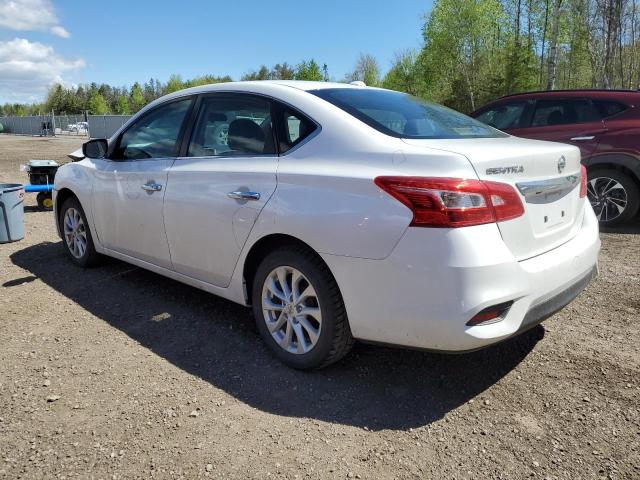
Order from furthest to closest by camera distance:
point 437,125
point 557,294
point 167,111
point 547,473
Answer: point 167,111 < point 437,125 < point 557,294 < point 547,473

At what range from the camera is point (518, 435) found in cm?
239

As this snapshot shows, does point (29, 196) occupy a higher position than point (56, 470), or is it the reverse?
point (29, 196)

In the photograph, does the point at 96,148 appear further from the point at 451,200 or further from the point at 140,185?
the point at 451,200

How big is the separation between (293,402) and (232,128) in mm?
1816

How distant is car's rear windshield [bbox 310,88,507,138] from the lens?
9.32ft

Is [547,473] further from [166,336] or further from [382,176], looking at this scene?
[166,336]

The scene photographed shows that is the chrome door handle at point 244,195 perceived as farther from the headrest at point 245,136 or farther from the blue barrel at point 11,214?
the blue barrel at point 11,214

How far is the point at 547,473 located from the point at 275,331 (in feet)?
5.32

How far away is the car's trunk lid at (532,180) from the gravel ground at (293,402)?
83 cm

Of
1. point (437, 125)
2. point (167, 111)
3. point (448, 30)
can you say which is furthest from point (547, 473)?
point (448, 30)

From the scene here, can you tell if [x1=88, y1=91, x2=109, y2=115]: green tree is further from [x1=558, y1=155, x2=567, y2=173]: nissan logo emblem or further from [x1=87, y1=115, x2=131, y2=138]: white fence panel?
[x1=558, y1=155, x2=567, y2=173]: nissan logo emblem

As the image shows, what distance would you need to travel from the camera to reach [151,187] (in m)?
3.76

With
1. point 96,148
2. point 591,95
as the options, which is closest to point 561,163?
point 96,148

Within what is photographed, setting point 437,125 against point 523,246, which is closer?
point 523,246
